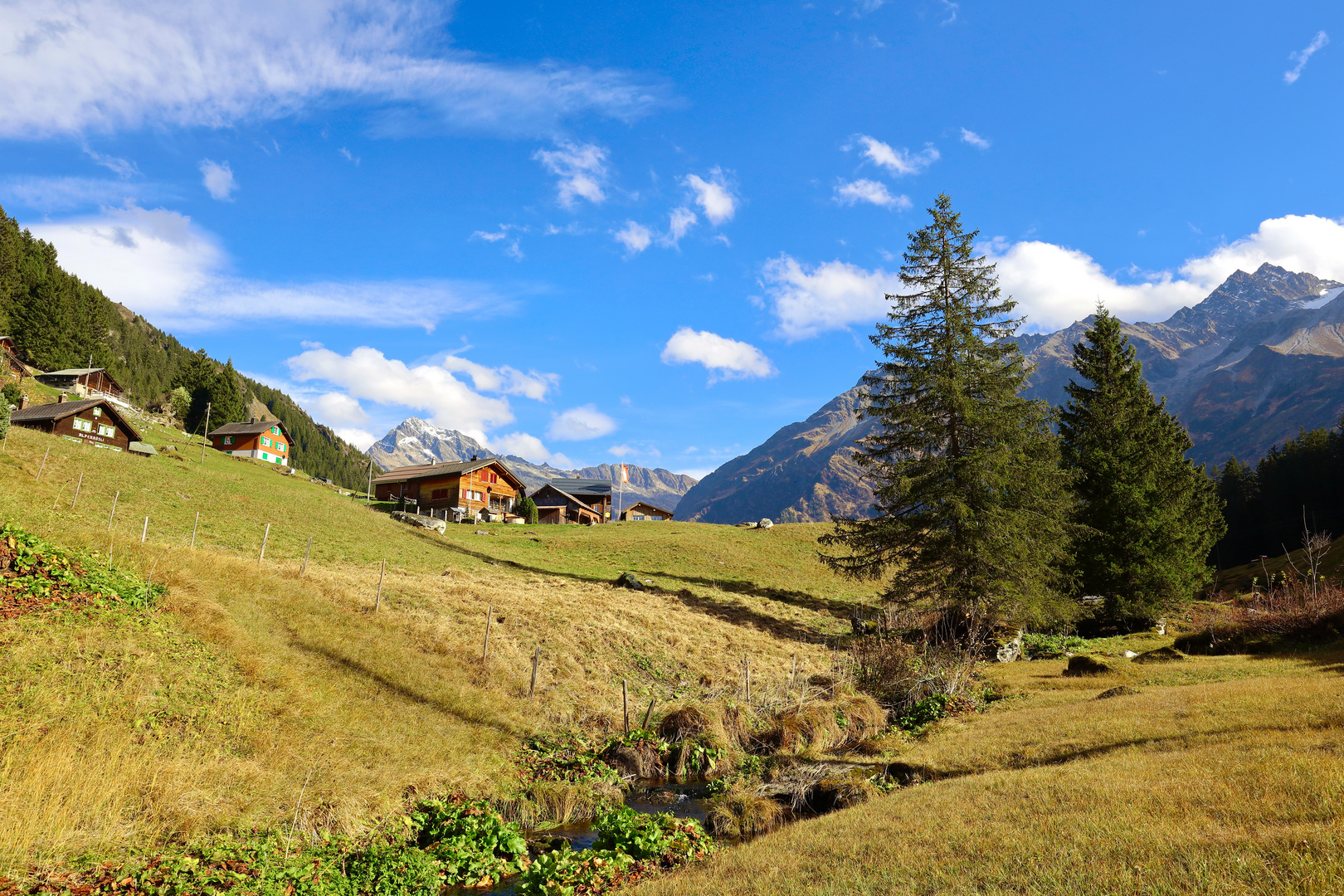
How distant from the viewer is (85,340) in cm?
9538

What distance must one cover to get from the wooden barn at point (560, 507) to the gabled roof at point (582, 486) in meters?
0.65

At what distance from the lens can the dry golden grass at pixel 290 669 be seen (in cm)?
1057

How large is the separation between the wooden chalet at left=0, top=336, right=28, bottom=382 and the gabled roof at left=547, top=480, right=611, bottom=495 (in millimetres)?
59404

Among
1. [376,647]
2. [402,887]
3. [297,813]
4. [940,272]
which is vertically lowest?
[402,887]

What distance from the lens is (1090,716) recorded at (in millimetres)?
15766

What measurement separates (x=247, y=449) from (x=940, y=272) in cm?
8991

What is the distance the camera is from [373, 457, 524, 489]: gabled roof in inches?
2655

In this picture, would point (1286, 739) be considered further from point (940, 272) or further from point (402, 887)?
point (940, 272)

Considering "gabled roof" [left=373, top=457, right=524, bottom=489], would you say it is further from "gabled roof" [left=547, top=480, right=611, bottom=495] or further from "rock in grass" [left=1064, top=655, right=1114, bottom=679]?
"rock in grass" [left=1064, top=655, right=1114, bottom=679]

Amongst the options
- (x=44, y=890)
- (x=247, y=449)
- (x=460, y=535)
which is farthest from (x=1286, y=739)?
(x=247, y=449)

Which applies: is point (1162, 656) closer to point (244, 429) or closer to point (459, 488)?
point (459, 488)

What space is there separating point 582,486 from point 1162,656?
244 ft

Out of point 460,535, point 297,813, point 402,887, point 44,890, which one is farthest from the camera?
point 460,535

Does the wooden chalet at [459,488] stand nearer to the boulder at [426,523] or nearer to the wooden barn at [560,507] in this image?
the wooden barn at [560,507]
